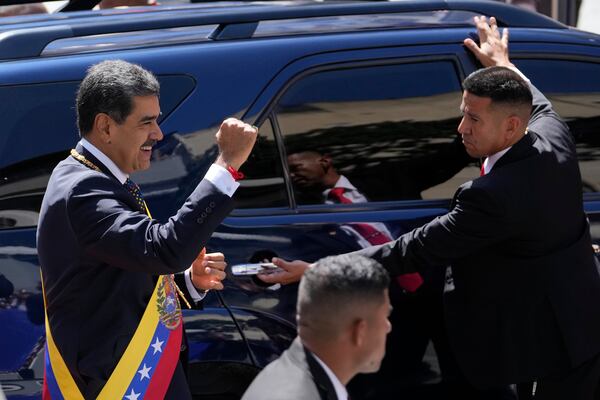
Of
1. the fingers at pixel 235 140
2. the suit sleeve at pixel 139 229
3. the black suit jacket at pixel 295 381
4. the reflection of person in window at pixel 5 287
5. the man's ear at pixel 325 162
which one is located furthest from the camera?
the man's ear at pixel 325 162

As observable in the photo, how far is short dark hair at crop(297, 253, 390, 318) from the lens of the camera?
2340 millimetres

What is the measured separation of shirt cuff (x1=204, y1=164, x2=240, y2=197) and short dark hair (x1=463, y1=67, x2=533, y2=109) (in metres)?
1.13

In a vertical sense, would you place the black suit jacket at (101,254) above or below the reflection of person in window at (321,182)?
above

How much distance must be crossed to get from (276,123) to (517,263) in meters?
0.91

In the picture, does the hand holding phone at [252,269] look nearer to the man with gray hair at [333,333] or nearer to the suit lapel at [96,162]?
the suit lapel at [96,162]

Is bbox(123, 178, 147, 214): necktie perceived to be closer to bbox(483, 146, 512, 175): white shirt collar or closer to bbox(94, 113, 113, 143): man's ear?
bbox(94, 113, 113, 143): man's ear

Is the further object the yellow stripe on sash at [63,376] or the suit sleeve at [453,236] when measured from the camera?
the suit sleeve at [453,236]

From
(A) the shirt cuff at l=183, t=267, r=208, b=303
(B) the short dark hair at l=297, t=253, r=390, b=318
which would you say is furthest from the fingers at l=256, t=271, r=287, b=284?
(B) the short dark hair at l=297, t=253, r=390, b=318

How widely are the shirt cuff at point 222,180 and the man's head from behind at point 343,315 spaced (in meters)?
0.51

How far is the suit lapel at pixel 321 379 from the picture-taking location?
91.8 inches

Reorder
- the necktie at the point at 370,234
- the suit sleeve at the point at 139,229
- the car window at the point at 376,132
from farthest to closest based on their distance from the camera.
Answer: the car window at the point at 376,132 < the necktie at the point at 370,234 < the suit sleeve at the point at 139,229

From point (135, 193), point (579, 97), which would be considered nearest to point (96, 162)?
point (135, 193)

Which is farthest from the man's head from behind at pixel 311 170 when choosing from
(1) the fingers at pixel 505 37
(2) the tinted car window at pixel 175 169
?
(1) the fingers at pixel 505 37

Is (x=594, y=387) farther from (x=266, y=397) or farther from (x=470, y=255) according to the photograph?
(x=266, y=397)
